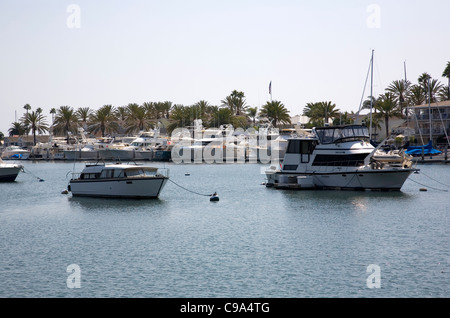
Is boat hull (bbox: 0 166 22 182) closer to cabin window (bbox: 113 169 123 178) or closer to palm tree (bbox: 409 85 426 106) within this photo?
cabin window (bbox: 113 169 123 178)

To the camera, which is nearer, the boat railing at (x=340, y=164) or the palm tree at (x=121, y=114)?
the boat railing at (x=340, y=164)

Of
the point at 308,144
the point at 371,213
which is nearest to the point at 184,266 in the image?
the point at 371,213

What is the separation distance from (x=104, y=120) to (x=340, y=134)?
114514 mm

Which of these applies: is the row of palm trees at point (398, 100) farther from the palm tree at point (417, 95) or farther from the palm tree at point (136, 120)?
the palm tree at point (136, 120)

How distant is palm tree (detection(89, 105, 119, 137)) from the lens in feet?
524

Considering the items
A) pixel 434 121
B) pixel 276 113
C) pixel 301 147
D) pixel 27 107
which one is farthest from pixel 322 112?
pixel 27 107

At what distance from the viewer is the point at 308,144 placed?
55812 millimetres

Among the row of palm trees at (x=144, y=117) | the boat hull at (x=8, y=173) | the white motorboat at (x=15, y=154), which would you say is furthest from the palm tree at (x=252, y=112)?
the boat hull at (x=8, y=173)

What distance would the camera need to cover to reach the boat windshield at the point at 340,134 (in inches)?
2128

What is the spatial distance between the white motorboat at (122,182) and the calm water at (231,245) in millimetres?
846

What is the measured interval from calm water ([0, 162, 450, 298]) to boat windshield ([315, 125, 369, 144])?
5.03m

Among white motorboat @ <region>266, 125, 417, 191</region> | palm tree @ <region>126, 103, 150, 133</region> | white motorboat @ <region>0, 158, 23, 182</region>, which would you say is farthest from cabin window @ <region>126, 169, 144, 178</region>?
palm tree @ <region>126, 103, 150, 133</region>
